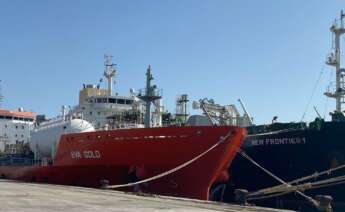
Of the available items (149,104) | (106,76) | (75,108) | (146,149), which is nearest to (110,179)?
(146,149)

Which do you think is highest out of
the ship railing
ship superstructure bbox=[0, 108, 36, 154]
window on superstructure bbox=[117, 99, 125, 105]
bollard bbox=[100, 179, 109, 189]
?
window on superstructure bbox=[117, 99, 125, 105]

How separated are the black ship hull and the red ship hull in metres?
2.45

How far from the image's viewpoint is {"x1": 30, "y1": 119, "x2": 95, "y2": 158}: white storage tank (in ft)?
79.9

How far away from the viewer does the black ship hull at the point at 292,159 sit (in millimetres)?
20422

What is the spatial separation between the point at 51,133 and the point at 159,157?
25.3 ft

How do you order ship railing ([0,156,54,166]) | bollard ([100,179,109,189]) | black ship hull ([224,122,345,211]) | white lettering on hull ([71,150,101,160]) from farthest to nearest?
ship railing ([0,156,54,166]), white lettering on hull ([71,150,101,160]), black ship hull ([224,122,345,211]), bollard ([100,179,109,189])

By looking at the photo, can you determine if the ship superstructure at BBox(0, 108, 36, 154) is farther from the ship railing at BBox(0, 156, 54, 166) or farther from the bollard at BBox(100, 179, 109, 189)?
the bollard at BBox(100, 179, 109, 189)

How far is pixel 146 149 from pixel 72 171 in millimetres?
4476

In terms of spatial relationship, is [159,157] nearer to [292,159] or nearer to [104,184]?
[104,184]

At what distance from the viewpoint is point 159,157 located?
19734mm

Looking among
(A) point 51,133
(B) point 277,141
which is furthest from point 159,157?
(A) point 51,133

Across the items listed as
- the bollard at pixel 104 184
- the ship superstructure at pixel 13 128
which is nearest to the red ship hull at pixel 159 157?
the bollard at pixel 104 184

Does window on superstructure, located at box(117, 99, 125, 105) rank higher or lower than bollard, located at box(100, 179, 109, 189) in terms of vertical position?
higher

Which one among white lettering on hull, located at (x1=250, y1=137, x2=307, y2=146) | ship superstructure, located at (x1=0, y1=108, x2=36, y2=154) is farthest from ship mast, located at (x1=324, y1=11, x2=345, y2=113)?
ship superstructure, located at (x1=0, y1=108, x2=36, y2=154)
